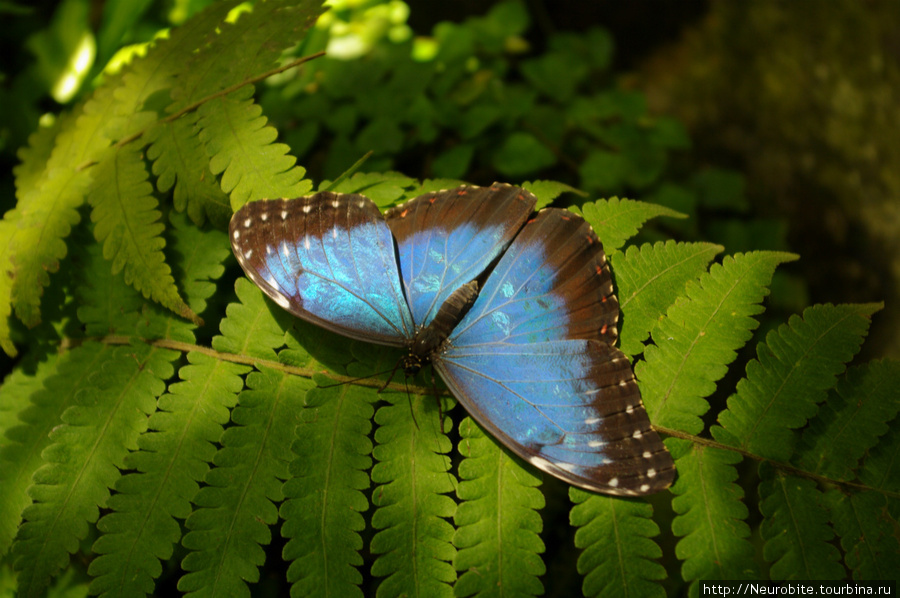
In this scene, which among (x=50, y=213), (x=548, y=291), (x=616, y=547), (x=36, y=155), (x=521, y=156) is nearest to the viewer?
(x=616, y=547)

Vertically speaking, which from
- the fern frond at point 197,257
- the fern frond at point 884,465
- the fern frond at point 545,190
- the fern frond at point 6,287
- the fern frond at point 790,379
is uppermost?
the fern frond at point 6,287

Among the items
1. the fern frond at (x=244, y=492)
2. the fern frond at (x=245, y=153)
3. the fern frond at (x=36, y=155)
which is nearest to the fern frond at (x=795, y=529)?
the fern frond at (x=244, y=492)

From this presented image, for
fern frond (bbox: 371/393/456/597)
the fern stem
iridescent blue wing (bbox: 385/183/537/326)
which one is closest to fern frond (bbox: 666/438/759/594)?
the fern stem

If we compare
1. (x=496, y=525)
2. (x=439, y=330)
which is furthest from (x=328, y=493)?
(x=439, y=330)

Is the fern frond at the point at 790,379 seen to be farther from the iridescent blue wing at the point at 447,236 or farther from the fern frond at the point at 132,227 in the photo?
the fern frond at the point at 132,227

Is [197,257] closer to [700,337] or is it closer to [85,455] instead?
[85,455]

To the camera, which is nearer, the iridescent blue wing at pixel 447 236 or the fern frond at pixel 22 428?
the fern frond at pixel 22 428
